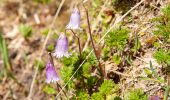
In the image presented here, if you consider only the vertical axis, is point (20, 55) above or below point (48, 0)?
below

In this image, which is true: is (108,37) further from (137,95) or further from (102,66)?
(137,95)

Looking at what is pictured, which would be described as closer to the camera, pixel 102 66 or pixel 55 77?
pixel 55 77

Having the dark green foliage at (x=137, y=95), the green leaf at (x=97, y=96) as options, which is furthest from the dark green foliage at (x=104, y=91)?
the dark green foliage at (x=137, y=95)

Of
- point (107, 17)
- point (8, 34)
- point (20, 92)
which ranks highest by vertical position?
point (8, 34)

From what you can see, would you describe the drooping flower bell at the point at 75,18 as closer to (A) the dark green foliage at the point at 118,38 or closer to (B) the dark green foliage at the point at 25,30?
(A) the dark green foliage at the point at 118,38

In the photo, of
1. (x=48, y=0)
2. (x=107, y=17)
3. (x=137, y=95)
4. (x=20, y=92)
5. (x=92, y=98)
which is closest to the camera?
(x=137, y=95)

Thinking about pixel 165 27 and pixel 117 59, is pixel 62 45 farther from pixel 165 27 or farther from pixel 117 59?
pixel 165 27

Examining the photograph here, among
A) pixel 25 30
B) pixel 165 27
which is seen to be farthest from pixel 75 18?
pixel 25 30

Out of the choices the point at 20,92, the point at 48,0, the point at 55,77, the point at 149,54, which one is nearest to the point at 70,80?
the point at 55,77
